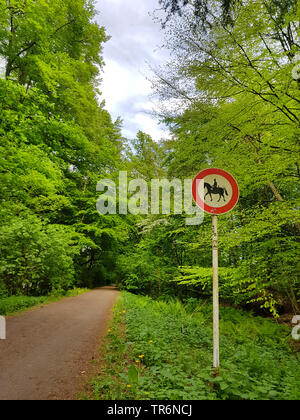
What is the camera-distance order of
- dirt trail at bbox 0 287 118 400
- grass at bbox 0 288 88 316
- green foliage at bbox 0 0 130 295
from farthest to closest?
grass at bbox 0 288 88 316, green foliage at bbox 0 0 130 295, dirt trail at bbox 0 287 118 400

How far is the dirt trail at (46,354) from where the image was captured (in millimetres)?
2955

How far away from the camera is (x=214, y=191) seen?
3.29 meters

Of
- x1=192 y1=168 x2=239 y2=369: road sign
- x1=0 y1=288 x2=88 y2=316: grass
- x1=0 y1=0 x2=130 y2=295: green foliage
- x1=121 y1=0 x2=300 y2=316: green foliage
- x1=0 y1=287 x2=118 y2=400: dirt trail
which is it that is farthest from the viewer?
x1=0 y1=288 x2=88 y2=316: grass

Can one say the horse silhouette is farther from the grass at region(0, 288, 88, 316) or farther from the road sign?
the grass at region(0, 288, 88, 316)

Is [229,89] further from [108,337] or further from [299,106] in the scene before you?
[108,337]

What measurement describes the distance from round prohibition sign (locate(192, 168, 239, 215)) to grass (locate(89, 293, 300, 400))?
7.02 ft

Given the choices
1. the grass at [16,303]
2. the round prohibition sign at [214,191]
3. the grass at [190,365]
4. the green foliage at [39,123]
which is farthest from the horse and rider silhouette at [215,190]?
the grass at [16,303]

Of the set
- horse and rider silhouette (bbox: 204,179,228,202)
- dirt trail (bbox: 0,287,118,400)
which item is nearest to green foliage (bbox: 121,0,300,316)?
horse and rider silhouette (bbox: 204,179,228,202)

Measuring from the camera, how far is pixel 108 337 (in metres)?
5.43

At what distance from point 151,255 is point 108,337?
24.9 feet

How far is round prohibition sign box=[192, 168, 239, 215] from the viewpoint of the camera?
320 cm

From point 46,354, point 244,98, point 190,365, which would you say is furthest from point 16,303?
point 244,98
